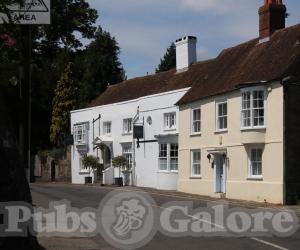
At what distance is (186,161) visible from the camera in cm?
3562

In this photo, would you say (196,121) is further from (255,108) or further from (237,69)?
(255,108)

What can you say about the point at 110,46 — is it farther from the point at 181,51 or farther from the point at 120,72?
the point at 181,51

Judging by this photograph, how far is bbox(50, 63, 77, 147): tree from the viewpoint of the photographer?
189 feet

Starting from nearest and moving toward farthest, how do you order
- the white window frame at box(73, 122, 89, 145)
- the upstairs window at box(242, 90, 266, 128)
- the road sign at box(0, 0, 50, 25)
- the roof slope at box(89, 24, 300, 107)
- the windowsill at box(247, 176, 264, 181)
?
the road sign at box(0, 0, 50, 25) < the windowsill at box(247, 176, 264, 181) < the upstairs window at box(242, 90, 266, 128) < the roof slope at box(89, 24, 300, 107) < the white window frame at box(73, 122, 89, 145)

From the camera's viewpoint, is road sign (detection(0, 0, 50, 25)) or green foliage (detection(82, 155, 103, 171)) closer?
road sign (detection(0, 0, 50, 25))

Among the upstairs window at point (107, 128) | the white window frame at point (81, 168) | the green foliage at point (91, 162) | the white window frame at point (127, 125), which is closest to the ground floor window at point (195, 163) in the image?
the white window frame at point (127, 125)

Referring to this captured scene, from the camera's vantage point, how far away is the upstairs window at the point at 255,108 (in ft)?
95.1

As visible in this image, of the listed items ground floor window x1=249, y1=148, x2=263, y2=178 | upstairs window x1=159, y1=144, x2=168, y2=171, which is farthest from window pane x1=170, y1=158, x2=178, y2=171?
ground floor window x1=249, y1=148, x2=263, y2=178

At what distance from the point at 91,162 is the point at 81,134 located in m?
5.04

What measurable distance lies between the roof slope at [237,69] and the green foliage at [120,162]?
5197 millimetres

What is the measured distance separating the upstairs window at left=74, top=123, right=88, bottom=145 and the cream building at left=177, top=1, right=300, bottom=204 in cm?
1555

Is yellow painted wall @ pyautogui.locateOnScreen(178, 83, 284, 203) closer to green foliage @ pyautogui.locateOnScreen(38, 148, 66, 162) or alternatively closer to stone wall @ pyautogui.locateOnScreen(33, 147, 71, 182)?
stone wall @ pyautogui.locateOnScreen(33, 147, 71, 182)

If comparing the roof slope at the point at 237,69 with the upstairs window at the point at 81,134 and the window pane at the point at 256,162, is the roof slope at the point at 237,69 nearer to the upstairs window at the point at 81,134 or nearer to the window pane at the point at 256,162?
the window pane at the point at 256,162

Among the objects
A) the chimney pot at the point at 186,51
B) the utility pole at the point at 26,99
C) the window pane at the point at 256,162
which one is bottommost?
the window pane at the point at 256,162
